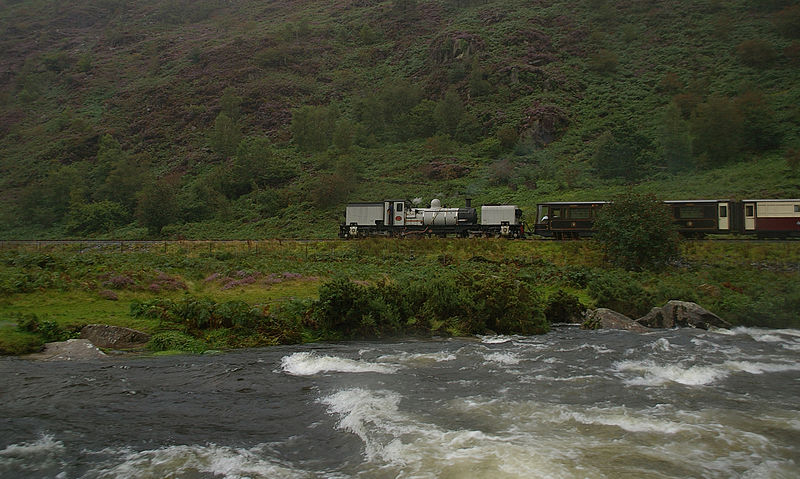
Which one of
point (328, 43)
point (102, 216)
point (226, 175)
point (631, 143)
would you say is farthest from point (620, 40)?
point (102, 216)

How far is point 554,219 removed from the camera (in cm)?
3759

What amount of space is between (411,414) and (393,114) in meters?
83.0

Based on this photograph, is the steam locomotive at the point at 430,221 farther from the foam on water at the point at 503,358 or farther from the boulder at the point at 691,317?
the foam on water at the point at 503,358

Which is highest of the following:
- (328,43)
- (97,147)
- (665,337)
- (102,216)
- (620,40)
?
(328,43)

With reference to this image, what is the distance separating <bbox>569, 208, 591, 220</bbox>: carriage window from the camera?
119ft

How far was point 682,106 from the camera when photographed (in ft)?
217

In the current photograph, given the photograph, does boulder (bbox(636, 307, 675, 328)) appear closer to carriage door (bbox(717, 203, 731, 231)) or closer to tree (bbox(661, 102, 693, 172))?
carriage door (bbox(717, 203, 731, 231))

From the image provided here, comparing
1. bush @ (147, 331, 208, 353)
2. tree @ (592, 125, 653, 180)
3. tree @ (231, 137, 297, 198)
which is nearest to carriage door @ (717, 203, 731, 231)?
tree @ (592, 125, 653, 180)

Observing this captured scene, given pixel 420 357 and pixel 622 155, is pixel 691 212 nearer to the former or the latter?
pixel 622 155

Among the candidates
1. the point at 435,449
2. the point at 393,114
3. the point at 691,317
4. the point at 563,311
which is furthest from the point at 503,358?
the point at 393,114

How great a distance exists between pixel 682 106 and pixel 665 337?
62.3m

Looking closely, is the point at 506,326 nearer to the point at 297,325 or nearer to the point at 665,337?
the point at 665,337

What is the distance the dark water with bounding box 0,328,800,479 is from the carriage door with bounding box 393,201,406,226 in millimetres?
30819

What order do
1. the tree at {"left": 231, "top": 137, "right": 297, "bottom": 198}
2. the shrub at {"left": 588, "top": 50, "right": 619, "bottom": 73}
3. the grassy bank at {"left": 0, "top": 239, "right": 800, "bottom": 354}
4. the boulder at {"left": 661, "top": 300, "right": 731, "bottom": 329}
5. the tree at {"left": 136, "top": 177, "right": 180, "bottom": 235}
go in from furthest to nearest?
the shrub at {"left": 588, "top": 50, "right": 619, "bottom": 73} < the tree at {"left": 231, "top": 137, "right": 297, "bottom": 198} < the tree at {"left": 136, "top": 177, "right": 180, "bottom": 235} < the boulder at {"left": 661, "top": 300, "right": 731, "bottom": 329} < the grassy bank at {"left": 0, "top": 239, "right": 800, "bottom": 354}
